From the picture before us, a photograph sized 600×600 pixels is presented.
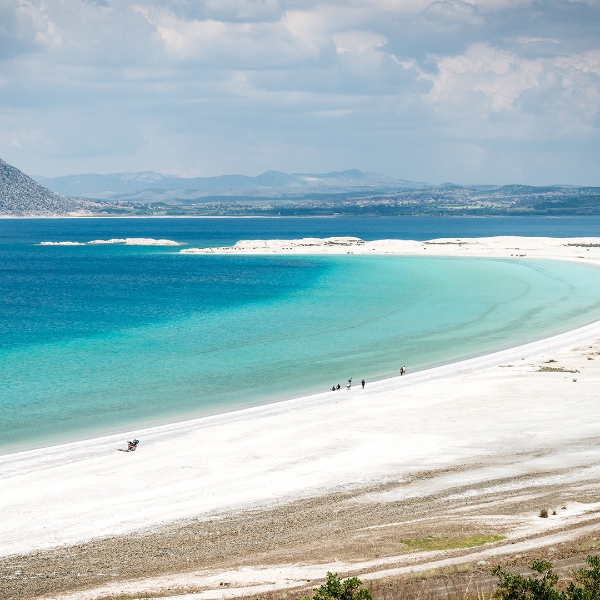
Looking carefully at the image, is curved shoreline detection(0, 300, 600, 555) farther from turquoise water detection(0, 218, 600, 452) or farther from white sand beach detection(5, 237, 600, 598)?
turquoise water detection(0, 218, 600, 452)

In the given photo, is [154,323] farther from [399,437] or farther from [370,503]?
[370,503]

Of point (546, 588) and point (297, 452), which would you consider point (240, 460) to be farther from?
point (546, 588)

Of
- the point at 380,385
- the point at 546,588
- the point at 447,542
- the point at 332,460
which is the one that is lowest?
the point at 380,385

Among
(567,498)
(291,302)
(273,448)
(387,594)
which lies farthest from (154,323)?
(387,594)

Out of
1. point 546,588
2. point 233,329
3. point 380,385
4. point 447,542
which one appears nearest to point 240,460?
point 447,542

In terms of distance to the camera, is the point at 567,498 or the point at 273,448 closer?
the point at 567,498
